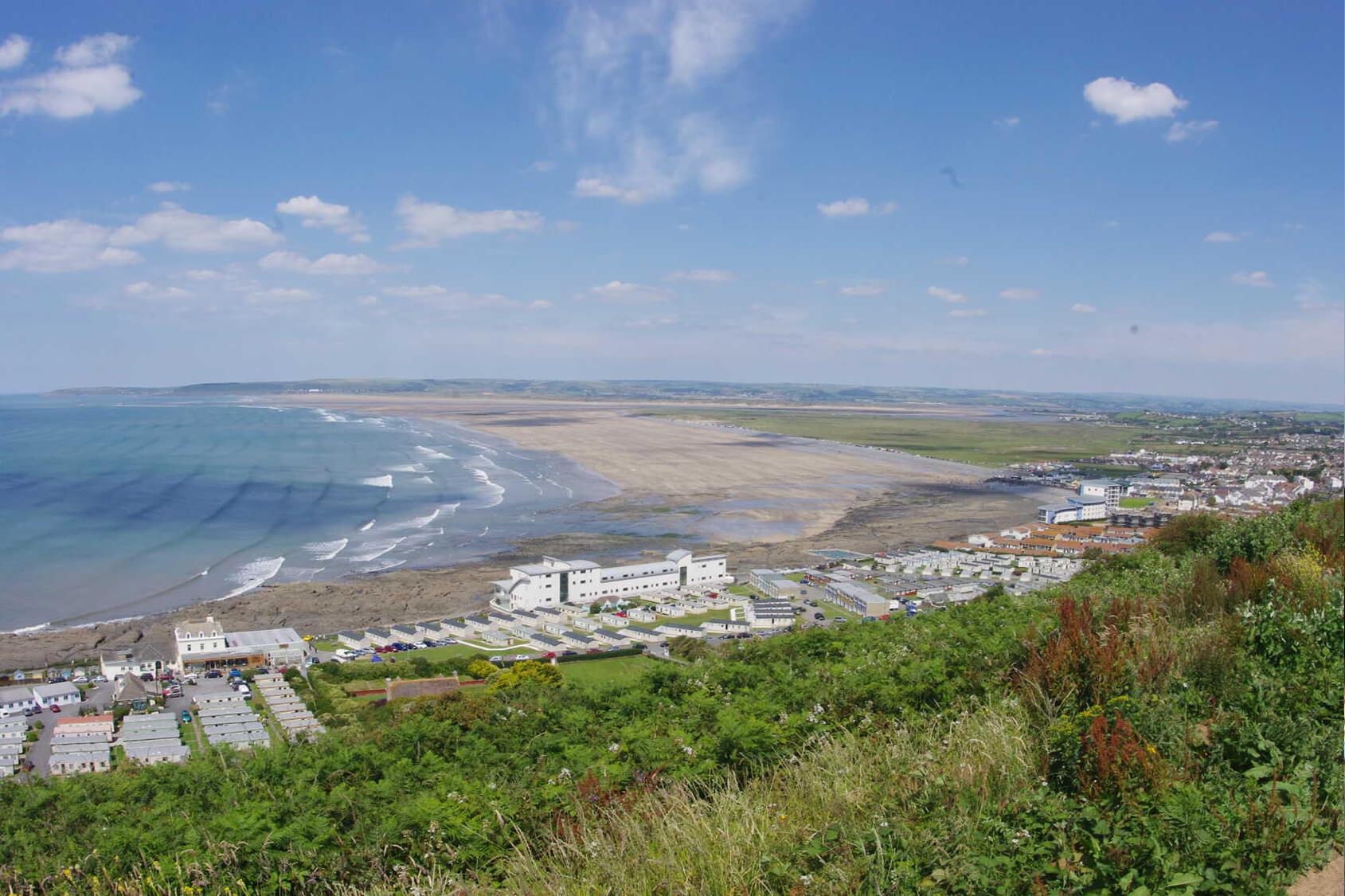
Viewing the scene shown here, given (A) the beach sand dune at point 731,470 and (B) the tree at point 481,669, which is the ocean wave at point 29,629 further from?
(A) the beach sand dune at point 731,470

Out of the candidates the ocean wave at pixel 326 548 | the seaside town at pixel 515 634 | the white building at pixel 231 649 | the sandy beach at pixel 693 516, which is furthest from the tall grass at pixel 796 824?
the ocean wave at pixel 326 548

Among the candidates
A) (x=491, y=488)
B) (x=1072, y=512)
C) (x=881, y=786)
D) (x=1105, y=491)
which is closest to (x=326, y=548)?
(x=491, y=488)

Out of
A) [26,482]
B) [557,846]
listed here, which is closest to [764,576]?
[557,846]

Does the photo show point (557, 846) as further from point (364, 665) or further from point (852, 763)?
point (364, 665)

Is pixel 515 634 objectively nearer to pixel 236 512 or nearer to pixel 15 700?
pixel 15 700

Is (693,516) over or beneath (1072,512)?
over

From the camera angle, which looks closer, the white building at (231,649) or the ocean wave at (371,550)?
the white building at (231,649)
